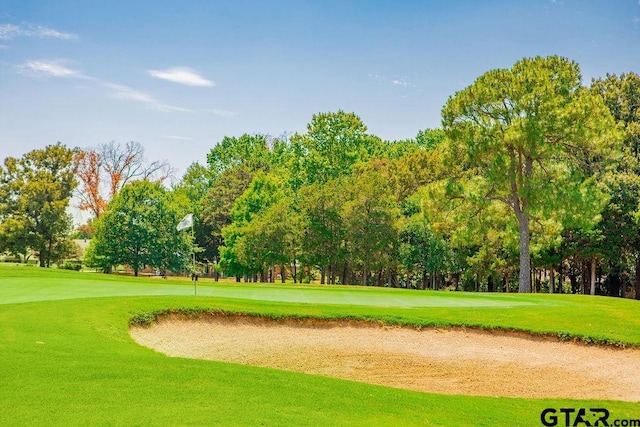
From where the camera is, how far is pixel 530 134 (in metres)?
35.1

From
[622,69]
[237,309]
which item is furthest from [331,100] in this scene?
[237,309]

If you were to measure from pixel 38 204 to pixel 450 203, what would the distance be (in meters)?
40.1

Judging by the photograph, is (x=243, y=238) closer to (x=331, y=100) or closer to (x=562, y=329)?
(x=331, y=100)

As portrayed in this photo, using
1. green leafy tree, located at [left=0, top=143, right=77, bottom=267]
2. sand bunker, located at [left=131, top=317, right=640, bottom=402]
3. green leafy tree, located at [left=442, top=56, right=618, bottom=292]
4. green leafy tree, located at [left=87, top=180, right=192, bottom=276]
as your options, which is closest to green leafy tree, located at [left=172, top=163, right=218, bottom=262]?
green leafy tree, located at [left=87, top=180, right=192, bottom=276]

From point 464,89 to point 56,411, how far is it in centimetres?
3330

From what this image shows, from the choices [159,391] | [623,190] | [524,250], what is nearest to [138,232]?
[524,250]

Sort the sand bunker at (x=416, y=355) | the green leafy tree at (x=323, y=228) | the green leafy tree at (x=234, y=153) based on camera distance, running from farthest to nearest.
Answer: the green leafy tree at (x=234, y=153) < the green leafy tree at (x=323, y=228) < the sand bunker at (x=416, y=355)

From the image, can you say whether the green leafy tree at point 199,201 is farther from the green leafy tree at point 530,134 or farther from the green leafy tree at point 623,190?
the green leafy tree at point 623,190

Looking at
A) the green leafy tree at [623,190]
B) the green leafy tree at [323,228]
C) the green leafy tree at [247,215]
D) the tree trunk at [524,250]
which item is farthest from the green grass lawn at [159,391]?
the green leafy tree at [247,215]

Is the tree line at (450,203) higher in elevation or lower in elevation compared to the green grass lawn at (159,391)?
higher

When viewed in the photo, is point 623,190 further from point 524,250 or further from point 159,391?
point 159,391

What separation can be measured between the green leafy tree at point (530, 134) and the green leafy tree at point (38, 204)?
3963 cm

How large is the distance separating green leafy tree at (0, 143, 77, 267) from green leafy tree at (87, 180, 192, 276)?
523 centimetres

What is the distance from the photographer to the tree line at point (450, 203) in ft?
118
